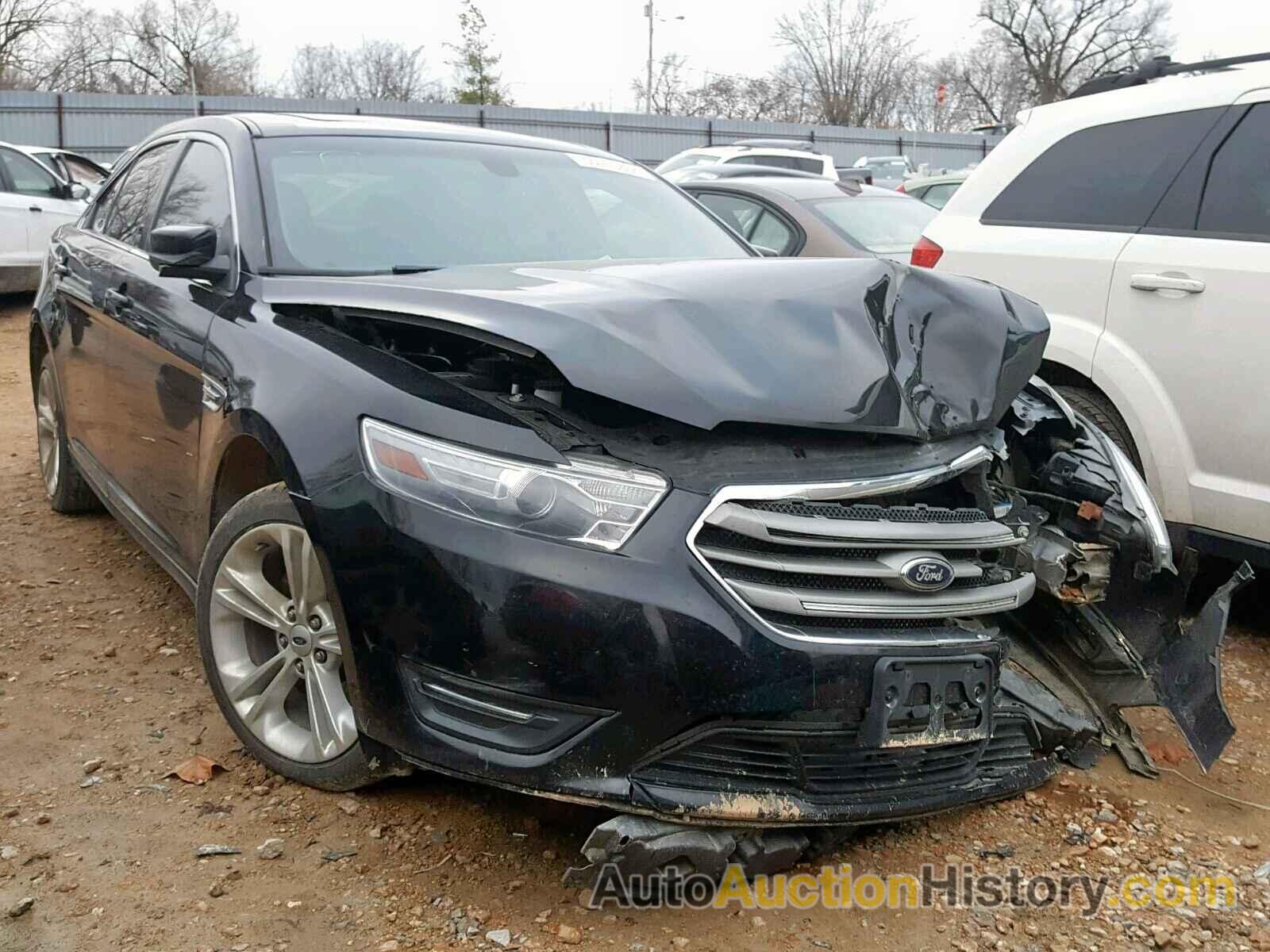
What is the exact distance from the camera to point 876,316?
8.36ft

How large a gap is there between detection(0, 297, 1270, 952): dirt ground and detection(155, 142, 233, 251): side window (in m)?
1.37

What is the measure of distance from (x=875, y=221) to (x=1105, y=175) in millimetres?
3274

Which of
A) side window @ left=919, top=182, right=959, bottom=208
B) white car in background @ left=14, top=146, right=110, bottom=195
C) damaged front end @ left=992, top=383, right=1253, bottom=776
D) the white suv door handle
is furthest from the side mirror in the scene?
side window @ left=919, top=182, right=959, bottom=208

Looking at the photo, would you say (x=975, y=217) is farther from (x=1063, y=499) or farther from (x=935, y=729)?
(x=935, y=729)

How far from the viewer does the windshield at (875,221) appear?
7.25 meters

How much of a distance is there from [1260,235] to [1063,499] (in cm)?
145

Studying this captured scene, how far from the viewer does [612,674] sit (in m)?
2.15

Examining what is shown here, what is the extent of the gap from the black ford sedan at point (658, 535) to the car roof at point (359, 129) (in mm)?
555

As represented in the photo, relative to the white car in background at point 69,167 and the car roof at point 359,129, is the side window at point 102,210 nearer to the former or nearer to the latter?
the car roof at point 359,129

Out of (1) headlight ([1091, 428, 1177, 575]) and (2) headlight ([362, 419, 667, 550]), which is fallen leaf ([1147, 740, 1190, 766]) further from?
(2) headlight ([362, 419, 667, 550])

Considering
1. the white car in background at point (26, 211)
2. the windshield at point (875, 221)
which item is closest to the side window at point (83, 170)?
the white car in background at point (26, 211)

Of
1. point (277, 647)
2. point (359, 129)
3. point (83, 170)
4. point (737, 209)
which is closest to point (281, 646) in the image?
point (277, 647)

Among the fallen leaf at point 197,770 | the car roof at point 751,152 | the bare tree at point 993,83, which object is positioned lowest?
the fallen leaf at point 197,770

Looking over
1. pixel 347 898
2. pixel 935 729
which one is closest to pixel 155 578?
pixel 347 898
